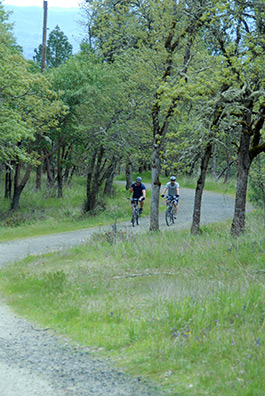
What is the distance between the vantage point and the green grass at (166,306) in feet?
17.6

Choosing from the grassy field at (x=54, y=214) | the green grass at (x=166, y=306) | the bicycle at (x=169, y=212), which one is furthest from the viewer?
the grassy field at (x=54, y=214)

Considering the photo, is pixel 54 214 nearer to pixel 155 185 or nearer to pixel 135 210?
pixel 135 210

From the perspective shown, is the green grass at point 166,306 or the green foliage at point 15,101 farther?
the green foliage at point 15,101

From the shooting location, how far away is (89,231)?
21.3m

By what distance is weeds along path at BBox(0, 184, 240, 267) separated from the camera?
16.3 meters

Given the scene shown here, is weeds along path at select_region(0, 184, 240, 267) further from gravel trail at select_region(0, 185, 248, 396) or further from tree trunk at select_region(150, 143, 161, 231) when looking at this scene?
gravel trail at select_region(0, 185, 248, 396)

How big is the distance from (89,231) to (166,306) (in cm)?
1415

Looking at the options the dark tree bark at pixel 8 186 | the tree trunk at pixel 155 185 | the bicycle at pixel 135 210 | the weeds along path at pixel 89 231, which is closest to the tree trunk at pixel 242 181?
the weeds along path at pixel 89 231

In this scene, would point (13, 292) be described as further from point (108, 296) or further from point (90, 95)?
point (90, 95)

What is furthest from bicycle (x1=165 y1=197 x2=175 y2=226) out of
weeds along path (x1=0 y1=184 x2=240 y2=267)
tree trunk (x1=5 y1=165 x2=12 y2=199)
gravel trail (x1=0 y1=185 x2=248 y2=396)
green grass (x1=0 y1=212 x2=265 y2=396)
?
tree trunk (x1=5 y1=165 x2=12 y2=199)

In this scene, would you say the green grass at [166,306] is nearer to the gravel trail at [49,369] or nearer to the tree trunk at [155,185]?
the gravel trail at [49,369]

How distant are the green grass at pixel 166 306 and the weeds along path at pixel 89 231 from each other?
96.8 inches

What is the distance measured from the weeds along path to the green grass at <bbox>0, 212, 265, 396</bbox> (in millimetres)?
2460

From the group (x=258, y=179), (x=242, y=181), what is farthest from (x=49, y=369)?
(x=258, y=179)
